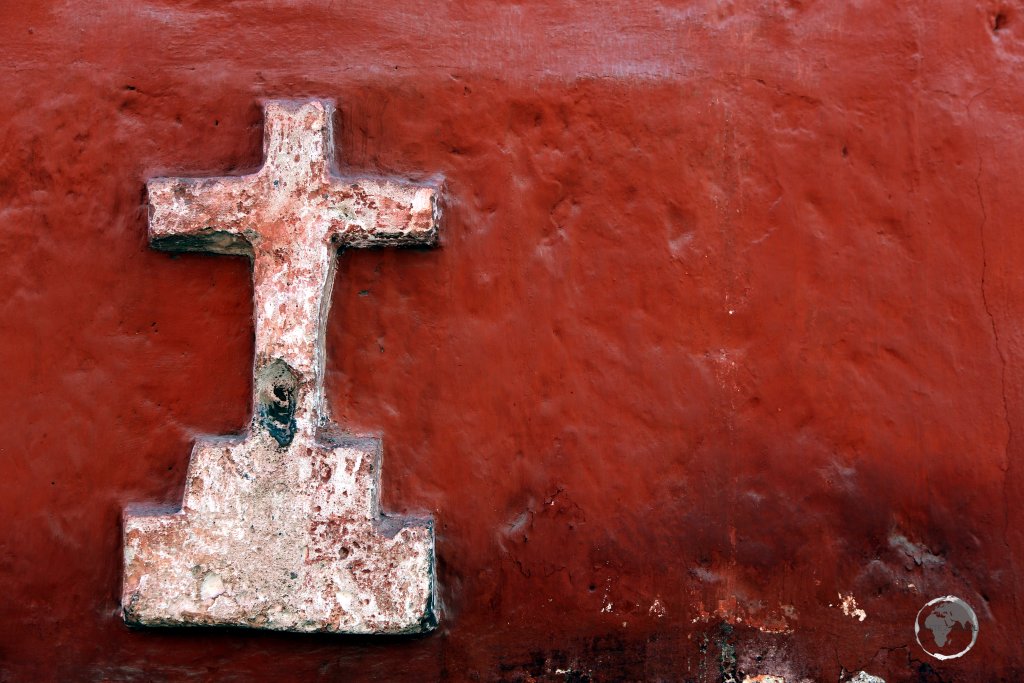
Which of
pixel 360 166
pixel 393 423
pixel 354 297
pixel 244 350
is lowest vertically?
pixel 393 423

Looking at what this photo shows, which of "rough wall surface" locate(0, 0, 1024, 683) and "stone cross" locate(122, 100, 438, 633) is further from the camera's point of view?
"rough wall surface" locate(0, 0, 1024, 683)

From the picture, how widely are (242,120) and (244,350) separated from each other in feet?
2.44

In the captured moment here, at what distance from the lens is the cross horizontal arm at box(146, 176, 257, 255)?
2.46 m

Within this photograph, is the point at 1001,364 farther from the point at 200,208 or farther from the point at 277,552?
the point at 200,208

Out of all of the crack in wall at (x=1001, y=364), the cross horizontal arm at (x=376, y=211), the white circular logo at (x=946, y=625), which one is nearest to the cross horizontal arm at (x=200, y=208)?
the cross horizontal arm at (x=376, y=211)

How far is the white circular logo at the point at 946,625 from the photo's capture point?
102 inches

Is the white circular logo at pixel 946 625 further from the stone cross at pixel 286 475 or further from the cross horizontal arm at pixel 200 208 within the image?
the cross horizontal arm at pixel 200 208

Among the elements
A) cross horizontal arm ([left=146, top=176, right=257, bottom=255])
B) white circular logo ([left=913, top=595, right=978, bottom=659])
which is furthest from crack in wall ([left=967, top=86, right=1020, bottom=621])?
cross horizontal arm ([left=146, top=176, right=257, bottom=255])

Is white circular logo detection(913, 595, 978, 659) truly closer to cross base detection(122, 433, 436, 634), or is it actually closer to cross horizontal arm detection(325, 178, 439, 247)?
cross base detection(122, 433, 436, 634)

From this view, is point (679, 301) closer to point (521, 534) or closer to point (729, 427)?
point (729, 427)

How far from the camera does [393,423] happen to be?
2588 mm

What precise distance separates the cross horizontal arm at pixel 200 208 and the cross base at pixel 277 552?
65 cm

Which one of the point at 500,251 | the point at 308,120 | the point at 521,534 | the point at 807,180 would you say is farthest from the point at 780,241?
the point at 308,120

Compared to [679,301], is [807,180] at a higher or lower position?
higher
